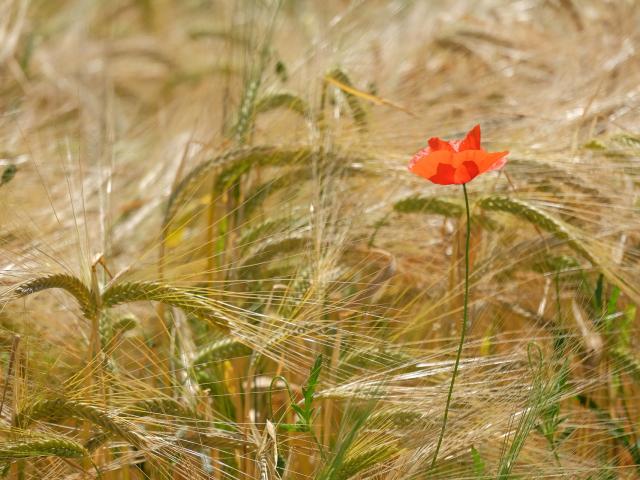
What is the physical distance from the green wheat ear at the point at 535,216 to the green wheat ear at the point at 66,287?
570mm

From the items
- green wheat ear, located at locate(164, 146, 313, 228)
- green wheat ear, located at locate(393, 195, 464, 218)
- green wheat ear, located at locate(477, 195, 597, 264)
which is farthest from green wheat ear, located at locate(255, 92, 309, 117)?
green wheat ear, located at locate(477, 195, 597, 264)

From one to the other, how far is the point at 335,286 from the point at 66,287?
0.37 meters

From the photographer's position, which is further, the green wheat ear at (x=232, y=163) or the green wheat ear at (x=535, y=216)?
the green wheat ear at (x=232, y=163)

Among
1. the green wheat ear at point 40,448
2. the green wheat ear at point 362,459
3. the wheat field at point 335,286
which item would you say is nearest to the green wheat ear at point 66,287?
the wheat field at point 335,286

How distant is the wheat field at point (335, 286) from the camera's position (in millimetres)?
1136

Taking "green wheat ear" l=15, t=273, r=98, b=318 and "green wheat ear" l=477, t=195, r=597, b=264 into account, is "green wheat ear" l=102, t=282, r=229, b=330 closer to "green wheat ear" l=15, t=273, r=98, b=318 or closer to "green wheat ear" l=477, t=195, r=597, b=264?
"green wheat ear" l=15, t=273, r=98, b=318

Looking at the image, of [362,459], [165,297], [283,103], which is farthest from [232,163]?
[362,459]

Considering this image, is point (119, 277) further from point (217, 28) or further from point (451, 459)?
point (217, 28)

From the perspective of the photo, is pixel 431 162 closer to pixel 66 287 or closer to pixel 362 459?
pixel 362 459

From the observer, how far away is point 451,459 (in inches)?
44.8

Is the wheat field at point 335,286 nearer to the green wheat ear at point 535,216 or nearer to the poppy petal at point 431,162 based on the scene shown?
the green wheat ear at point 535,216

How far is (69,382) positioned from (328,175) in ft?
1.61

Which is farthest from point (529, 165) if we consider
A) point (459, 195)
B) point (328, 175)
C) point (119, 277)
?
point (119, 277)

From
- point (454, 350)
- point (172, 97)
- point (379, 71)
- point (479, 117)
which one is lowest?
point (454, 350)
